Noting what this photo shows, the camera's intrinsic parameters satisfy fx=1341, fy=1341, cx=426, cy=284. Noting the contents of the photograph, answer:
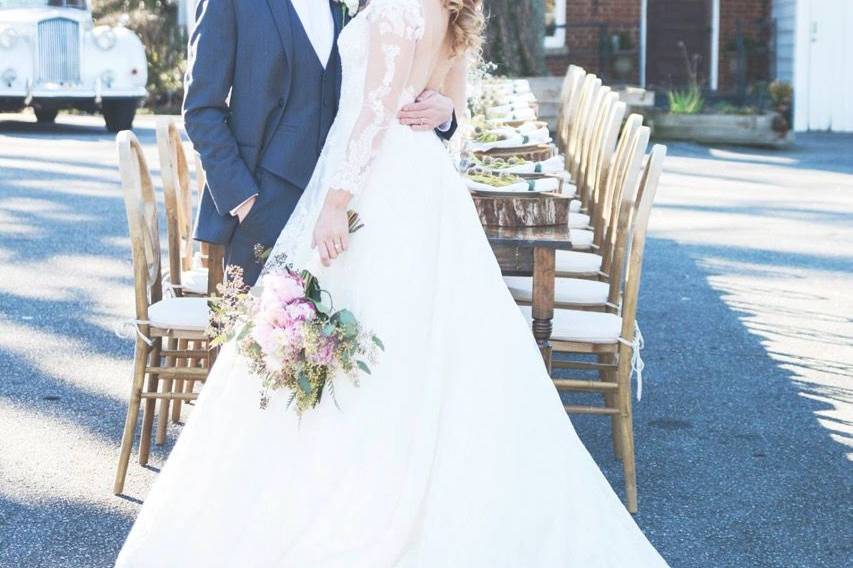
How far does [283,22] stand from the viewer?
12.9 ft

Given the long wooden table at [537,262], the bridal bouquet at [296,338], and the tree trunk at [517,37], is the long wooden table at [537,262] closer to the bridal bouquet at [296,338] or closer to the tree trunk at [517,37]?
the bridal bouquet at [296,338]

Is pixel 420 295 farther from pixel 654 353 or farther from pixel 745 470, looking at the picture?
pixel 654 353

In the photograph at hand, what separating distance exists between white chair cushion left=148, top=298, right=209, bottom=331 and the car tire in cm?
1198

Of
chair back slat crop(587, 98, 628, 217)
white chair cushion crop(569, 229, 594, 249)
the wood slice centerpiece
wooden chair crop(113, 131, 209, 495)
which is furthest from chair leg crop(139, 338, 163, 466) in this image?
chair back slat crop(587, 98, 628, 217)

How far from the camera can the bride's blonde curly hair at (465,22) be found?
3.59 meters

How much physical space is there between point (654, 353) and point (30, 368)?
301 cm

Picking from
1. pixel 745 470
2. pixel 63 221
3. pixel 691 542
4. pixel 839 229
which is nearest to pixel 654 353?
pixel 745 470

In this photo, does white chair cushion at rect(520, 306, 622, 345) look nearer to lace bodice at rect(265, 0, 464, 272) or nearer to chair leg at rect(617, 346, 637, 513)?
chair leg at rect(617, 346, 637, 513)

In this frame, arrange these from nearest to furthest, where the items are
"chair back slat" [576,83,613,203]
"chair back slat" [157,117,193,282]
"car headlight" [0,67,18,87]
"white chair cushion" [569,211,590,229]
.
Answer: "chair back slat" [157,117,193,282] → "white chair cushion" [569,211,590,229] → "chair back slat" [576,83,613,203] → "car headlight" [0,67,18,87]

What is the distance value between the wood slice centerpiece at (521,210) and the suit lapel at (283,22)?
1.02 meters

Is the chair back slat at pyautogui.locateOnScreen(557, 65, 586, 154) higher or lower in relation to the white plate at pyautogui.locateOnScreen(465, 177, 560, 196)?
higher

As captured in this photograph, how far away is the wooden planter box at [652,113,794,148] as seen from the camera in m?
16.4

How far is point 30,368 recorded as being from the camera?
20.1 feet

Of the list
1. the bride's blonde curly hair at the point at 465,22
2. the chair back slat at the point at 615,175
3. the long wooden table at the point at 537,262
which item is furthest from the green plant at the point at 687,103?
the bride's blonde curly hair at the point at 465,22
